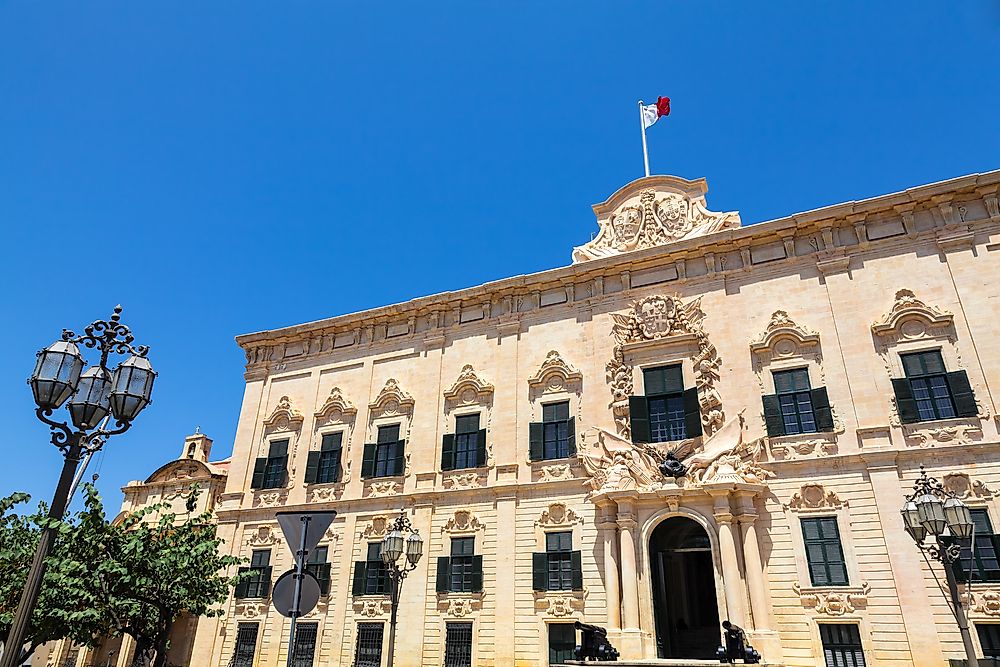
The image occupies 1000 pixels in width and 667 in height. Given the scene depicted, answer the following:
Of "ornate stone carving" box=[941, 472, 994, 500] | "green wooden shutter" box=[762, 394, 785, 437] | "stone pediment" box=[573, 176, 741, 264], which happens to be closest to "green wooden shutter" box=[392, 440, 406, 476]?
"stone pediment" box=[573, 176, 741, 264]

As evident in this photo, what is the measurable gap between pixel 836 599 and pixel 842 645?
1.05m

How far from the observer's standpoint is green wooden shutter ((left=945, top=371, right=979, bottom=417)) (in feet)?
53.7

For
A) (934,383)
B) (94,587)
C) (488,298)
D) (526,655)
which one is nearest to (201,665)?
(94,587)

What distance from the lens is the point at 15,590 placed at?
17688mm

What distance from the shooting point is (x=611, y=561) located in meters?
18.3

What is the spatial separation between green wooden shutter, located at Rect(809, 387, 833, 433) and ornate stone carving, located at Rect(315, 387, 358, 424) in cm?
1597

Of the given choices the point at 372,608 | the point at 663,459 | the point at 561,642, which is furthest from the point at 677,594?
the point at 372,608

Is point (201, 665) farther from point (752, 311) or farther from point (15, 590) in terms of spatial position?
point (752, 311)

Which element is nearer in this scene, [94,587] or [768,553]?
[94,587]

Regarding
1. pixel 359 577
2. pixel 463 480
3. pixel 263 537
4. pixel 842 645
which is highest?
pixel 463 480

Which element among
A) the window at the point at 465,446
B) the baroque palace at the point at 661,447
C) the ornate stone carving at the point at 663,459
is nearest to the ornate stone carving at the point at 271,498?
the baroque palace at the point at 661,447

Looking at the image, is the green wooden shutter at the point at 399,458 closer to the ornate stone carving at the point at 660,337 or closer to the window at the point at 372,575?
the window at the point at 372,575

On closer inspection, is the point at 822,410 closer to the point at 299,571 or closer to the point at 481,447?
the point at 481,447

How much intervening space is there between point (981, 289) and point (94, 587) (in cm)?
2342
